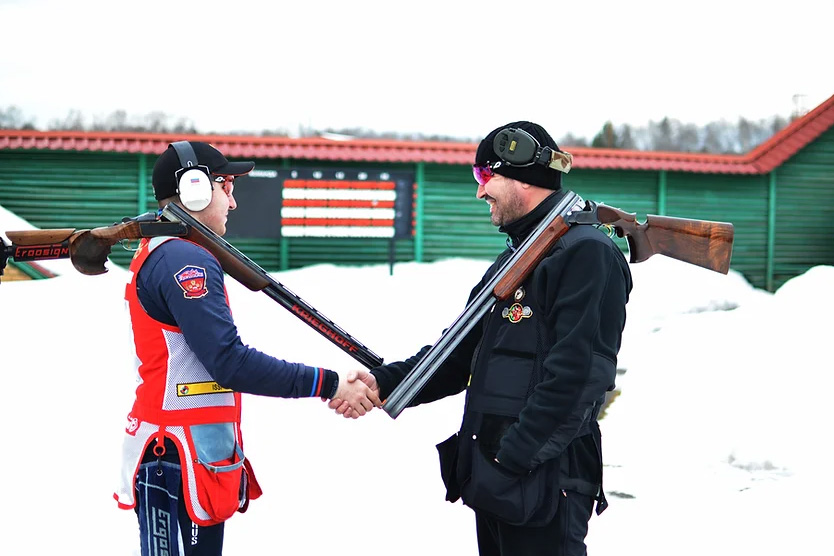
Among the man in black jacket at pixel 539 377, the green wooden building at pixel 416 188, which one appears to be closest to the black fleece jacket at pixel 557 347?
the man in black jacket at pixel 539 377

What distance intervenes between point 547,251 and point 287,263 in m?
11.6

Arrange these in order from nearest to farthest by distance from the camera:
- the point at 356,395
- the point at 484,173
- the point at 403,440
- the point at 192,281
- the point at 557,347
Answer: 1. the point at 557,347
2. the point at 192,281
3. the point at 484,173
4. the point at 356,395
5. the point at 403,440

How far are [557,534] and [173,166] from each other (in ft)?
6.27


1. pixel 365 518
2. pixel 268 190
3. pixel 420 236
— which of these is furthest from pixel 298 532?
pixel 420 236

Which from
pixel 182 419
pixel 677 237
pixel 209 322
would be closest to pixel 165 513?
pixel 182 419

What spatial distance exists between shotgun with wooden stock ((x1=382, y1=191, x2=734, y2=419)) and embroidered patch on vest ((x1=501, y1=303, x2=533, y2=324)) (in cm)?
5

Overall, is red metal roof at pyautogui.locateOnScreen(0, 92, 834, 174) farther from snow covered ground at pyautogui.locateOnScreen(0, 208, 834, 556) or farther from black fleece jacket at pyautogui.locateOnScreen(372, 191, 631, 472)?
black fleece jacket at pyautogui.locateOnScreen(372, 191, 631, 472)

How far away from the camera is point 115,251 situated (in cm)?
1389

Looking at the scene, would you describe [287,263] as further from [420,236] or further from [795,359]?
[795,359]

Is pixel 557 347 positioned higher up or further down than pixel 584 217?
further down

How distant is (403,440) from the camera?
655 centimetres

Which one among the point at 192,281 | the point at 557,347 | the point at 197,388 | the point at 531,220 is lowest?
the point at 197,388

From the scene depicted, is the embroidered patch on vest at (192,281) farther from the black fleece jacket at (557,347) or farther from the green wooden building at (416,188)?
the green wooden building at (416,188)

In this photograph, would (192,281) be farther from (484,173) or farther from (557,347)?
(557,347)
